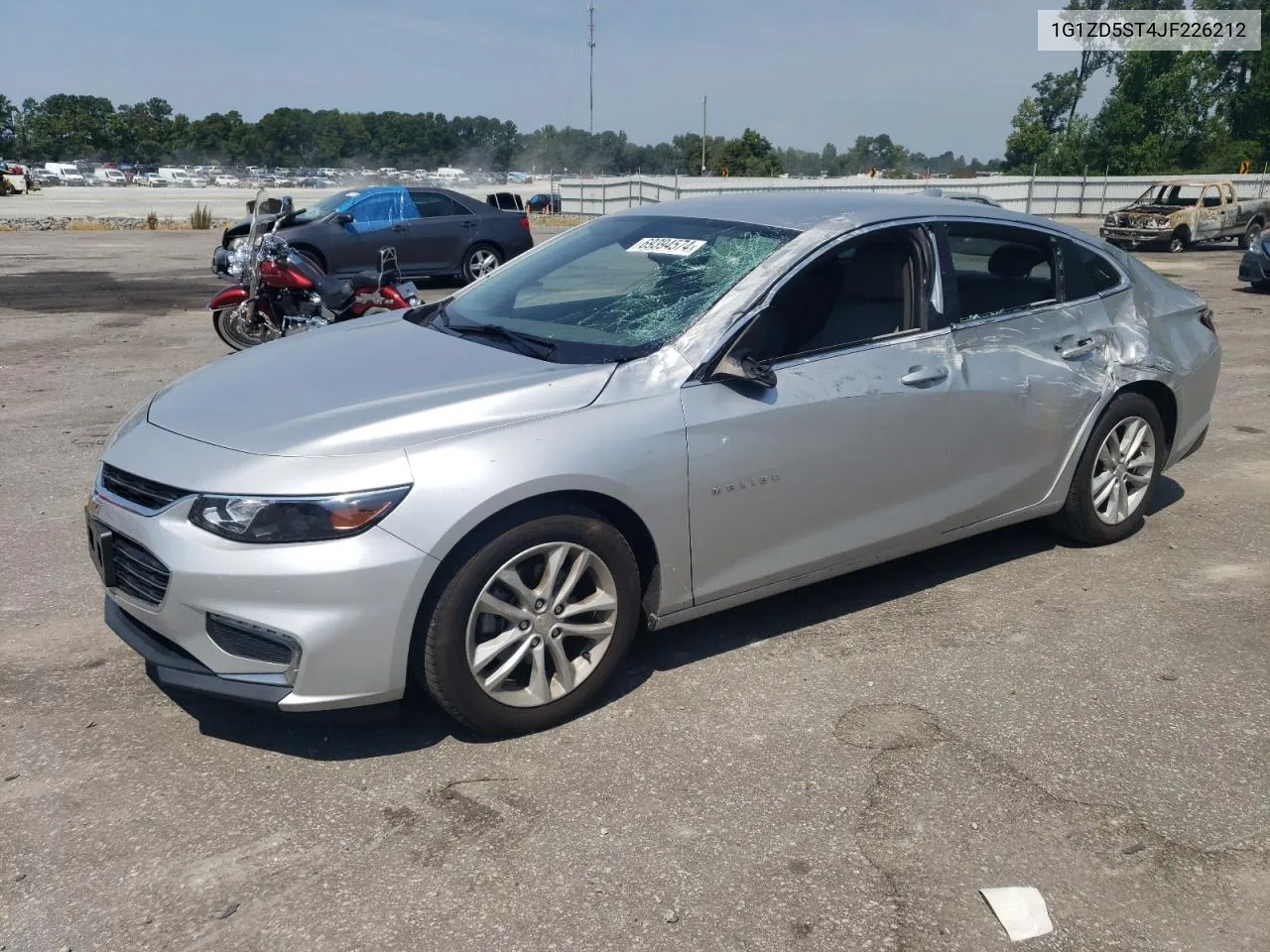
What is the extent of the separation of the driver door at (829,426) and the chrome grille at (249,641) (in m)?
1.36

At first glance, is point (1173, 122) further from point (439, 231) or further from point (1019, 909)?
point (1019, 909)

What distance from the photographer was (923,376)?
4.39 meters

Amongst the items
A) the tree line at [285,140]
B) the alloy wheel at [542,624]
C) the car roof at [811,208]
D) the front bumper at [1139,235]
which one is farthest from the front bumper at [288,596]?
the tree line at [285,140]

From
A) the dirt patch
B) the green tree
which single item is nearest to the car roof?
the dirt patch

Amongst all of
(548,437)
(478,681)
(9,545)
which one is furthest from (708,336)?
(9,545)

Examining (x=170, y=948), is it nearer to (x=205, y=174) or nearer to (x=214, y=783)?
(x=214, y=783)

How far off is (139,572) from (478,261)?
46.4ft

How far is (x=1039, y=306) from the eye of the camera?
4965 millimetres

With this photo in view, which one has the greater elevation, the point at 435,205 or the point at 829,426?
the point at 435,205

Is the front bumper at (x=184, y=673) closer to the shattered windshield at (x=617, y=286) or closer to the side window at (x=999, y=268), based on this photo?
the shattered windshield at (x=617, y=286)

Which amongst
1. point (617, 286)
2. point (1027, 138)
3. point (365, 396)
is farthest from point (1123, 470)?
point (1027, 138)

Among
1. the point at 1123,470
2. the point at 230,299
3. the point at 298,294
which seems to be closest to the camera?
the point at 1123,470

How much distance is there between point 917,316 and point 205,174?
108 m

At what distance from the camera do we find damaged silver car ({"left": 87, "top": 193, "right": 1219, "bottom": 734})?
10.7ft
